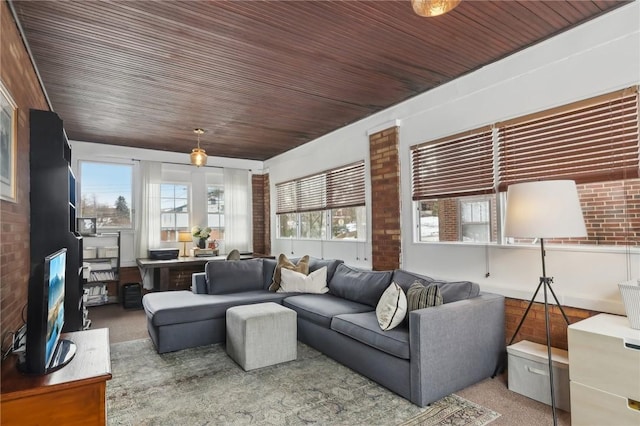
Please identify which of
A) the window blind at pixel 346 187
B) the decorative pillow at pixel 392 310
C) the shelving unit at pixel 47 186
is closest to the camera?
the shelving unit at pixel 47 186

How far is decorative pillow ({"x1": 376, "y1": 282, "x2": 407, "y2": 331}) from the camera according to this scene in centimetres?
286

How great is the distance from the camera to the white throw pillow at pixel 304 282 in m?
4.50

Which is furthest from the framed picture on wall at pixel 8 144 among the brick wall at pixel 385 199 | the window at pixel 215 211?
the window at pixel 215 211

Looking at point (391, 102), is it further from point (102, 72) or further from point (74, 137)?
point (74, 137)

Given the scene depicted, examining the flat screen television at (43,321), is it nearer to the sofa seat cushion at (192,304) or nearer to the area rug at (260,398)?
the area rug at (260,398)

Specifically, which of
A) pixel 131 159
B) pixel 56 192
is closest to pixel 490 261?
pixel 56 192

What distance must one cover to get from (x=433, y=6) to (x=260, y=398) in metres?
2.73

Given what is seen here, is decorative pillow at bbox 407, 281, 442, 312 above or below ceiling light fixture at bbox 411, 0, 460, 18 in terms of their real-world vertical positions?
below

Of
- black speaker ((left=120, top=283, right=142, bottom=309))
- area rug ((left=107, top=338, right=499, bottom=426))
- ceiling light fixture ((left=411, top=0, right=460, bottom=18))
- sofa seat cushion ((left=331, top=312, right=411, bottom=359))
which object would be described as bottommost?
area rug ((left=107, top=338, right=499, bottom=426))

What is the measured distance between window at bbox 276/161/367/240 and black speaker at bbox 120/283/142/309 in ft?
8.54

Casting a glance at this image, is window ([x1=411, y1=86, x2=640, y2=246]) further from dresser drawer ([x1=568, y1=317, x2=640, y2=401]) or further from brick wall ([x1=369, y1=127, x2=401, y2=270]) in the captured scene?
dresser drawer ([x1=568, y1=317, x2=640, y2=401])

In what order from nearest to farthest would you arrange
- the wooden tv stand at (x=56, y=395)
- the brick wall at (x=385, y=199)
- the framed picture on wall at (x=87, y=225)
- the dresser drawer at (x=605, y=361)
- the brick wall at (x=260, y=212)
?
the wooden tv stand at (x=56, y=395) < the dresser drawer at (x=605, y=361) < the brick wall at (x=385, y=199) < the framed picture on wall at (x=87, y=225) < the brick wall at (x=260, y=212)

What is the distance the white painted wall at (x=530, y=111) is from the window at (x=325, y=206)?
0.48 meters

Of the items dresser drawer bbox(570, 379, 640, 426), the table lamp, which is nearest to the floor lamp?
dresser drawer bbox(570, 379, 640, 426)
